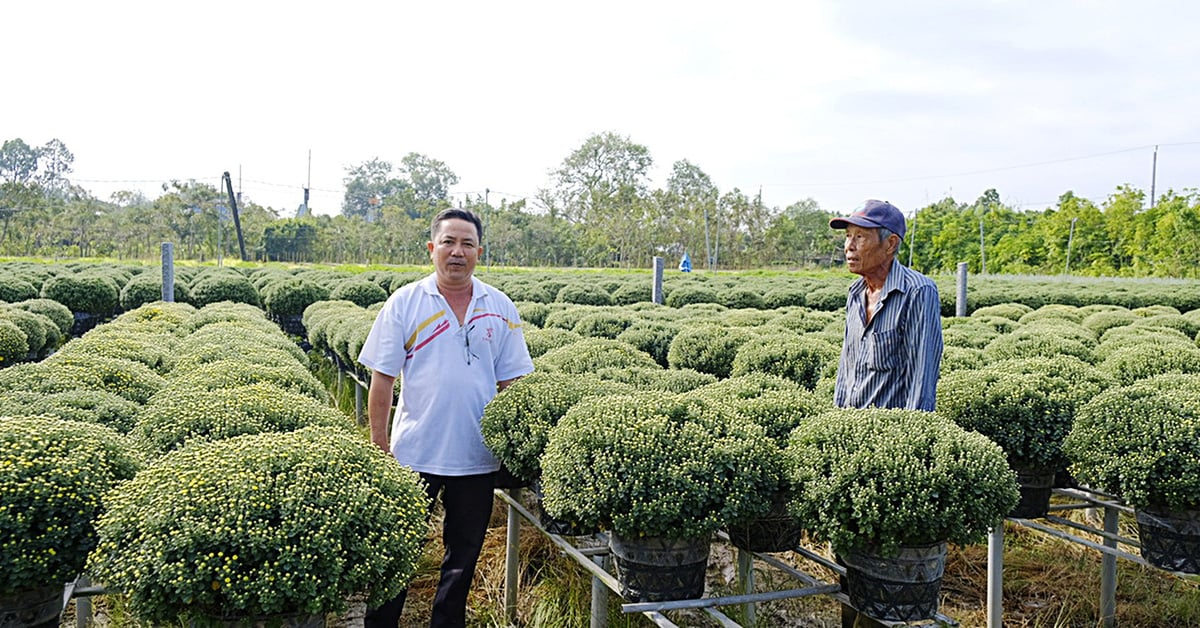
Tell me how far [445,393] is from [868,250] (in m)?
2.12

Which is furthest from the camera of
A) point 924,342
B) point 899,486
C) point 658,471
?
point 924,342

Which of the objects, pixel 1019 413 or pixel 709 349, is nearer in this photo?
pixel 1019 413

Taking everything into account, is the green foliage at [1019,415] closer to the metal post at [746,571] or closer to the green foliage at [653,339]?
the metal post at [746,571]

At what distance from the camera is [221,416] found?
3.80 metres

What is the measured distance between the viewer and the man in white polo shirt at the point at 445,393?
400cm

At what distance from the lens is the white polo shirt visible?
13.2ft

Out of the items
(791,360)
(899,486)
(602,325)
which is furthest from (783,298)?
(899,486)

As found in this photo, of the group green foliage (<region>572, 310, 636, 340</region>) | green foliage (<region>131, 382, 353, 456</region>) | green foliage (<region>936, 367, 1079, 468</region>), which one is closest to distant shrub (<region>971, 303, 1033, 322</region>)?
green foliage (<region>572, 310, 636, 340</region>)

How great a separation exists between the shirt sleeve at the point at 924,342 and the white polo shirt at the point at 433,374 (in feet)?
6.67

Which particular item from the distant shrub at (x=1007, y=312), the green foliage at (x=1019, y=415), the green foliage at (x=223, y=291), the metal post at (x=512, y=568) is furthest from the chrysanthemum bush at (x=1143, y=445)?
the green foliage at (x=223, y=291)

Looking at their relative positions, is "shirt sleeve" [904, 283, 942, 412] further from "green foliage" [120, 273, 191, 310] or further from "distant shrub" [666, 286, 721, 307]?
"green foliage" [120, 273, 191, 310]

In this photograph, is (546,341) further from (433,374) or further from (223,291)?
(223,291)

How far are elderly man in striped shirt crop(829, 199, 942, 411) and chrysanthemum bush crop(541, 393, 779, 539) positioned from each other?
0.78 meters

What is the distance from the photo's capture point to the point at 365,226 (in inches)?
A: 2111
